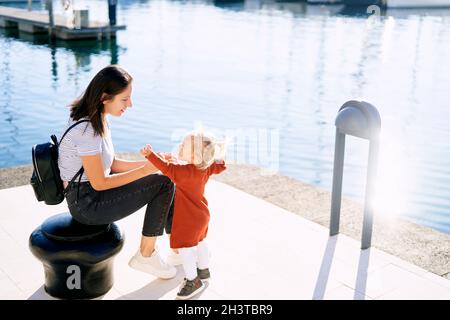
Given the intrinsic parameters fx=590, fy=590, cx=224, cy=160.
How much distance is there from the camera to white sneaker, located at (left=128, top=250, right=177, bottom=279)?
3785mm

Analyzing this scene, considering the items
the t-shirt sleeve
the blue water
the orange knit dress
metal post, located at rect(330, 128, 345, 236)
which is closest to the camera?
the t-shirt sleeve

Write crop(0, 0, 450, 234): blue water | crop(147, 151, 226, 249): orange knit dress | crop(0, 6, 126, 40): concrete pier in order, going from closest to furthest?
1. crop(147, 151, 226, 249): orange knit dress
2. crop(0, 0, 450, 234): blue water
3. crop(0, 6, 126, 40): concrete pier

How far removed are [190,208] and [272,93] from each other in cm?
1152

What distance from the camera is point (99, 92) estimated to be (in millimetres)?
3363

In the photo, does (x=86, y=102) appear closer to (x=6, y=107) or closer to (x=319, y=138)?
(x=319, y=138)

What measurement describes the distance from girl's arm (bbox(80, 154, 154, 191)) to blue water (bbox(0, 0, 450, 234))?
9.09 feet

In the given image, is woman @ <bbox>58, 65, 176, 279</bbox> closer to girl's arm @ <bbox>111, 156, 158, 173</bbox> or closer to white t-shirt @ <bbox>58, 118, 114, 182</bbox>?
white t-shirt @ <bbox>58, 118, 114, 182</bbox>

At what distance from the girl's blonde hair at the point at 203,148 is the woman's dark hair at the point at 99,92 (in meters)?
0.50

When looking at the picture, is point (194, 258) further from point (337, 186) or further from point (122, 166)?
point (337, 186)

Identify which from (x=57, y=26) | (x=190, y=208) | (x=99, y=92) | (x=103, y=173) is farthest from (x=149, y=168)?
(x=57, y=26)

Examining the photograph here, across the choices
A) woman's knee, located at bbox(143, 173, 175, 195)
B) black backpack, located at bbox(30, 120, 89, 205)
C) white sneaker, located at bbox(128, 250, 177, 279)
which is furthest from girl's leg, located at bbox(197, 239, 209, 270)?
black backpack, located at bbox(30, 120, 89, 205)

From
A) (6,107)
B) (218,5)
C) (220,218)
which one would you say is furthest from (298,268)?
(218,5)

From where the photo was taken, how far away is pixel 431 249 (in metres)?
4.49
